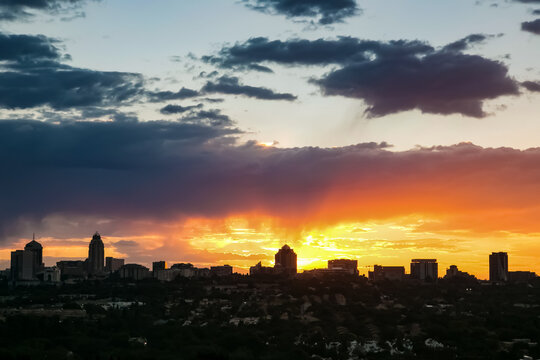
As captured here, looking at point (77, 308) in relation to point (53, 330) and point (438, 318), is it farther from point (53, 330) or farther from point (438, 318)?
point (438, 318)

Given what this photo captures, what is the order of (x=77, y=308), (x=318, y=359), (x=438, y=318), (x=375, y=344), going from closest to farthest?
1. (x=318, y=359)
2. (x=375, y=344)
3. (x=438, y=318)
4. (x=77, y=308)

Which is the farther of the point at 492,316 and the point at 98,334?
the point at 492,316

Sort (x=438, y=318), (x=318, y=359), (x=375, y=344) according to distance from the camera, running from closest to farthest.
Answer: (x=318, y=359), (x=375, y=344), (x=438, y=318)

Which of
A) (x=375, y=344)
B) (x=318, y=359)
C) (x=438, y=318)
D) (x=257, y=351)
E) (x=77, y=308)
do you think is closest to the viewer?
(x=318, y=359)

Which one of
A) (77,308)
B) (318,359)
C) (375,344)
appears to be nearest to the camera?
(318,359)

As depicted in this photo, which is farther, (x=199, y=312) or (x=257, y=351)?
(x=199, y=312)

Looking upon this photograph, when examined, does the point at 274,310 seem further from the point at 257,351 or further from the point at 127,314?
the point at 257,351

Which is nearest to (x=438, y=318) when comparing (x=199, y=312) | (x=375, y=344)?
(x=375, y=344)

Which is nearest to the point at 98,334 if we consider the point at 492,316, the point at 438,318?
the point at 438,318

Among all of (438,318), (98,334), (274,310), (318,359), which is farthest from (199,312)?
(318,359)
